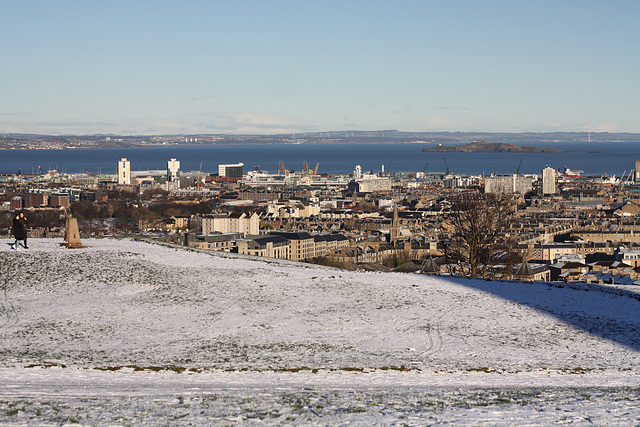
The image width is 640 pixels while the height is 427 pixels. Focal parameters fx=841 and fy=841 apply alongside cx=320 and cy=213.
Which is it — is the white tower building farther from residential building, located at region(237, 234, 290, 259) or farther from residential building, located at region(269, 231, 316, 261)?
residential building, located at region(237, 234, 290, 259)

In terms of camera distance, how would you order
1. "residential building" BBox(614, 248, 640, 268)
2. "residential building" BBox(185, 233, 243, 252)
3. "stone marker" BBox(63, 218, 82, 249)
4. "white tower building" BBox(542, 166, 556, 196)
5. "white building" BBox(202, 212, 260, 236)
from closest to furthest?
"stone marker" BBox(63, 218, 82, 249) → "residential building" BBox(185, 233, 243, 252) → "residential building" BBox(614, 248, 640, 268) → "white building" BBox(202, 212, 260, 236) → "white tower building" BBox(542, 166, 556, 196)

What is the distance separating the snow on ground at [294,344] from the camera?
834 cm

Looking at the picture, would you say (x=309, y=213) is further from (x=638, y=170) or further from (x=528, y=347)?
(x=638, y=170)

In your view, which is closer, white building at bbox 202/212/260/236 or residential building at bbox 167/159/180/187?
white building at bbox 202/212/260/236

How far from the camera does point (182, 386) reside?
917 cm

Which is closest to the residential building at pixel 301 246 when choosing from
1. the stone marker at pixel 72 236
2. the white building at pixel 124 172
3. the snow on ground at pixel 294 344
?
the stone marker at pixel 72 236

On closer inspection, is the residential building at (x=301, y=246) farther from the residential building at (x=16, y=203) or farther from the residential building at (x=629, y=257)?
the residential building at (x=16, y=203)

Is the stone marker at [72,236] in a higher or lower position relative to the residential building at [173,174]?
higher

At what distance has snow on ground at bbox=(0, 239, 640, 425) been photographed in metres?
8.34

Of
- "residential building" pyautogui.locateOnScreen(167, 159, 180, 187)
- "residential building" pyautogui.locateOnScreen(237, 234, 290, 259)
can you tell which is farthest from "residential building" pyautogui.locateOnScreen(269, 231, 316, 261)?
"residential building" pyautogui.locateOnScreen(167, 159, 180, 187)

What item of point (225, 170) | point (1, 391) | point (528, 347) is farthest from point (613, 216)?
point (225, 170)

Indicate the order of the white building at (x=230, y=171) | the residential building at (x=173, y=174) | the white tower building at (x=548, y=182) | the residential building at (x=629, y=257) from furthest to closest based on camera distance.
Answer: the white building at (x=230, y=171) → the residential building at (x=173, y=174) → the white tower building at (x=548, y=182) → the residential building at (x=629, y=257)

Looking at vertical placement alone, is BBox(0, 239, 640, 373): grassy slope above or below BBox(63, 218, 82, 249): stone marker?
below

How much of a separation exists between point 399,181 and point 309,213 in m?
63.3
